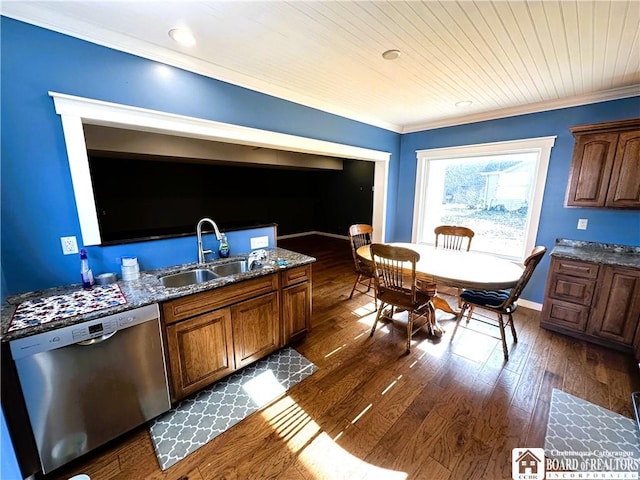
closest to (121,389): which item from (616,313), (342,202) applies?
(616,313)

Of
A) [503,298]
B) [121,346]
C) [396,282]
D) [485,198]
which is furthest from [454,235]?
[121,346]

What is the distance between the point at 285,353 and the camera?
2.36 meters

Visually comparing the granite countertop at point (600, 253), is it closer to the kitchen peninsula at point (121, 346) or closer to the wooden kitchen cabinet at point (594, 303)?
the wooden kitchen cabinet at point (594, 303)

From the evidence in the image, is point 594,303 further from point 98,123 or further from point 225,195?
point 225,195

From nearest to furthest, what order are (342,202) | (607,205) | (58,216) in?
(58,216) → (607,205) → (342,202)

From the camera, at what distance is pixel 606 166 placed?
2488 millimetres

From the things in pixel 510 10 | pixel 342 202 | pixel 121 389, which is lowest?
pixel 121 389

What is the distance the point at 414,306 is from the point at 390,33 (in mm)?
2103

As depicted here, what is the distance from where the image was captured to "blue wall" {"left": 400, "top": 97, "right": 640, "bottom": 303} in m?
2.62

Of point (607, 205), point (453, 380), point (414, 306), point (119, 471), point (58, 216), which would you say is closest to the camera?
point (119, 471)

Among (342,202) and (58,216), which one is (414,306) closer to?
(58,216)

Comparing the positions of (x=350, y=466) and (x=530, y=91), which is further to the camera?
(x=530, y=91)

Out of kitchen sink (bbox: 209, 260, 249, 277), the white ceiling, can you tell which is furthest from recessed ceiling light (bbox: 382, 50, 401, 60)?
kitchen sink (bbox: 209, 260, 249, 277)

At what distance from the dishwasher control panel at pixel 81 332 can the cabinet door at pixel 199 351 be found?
0.20 metres
